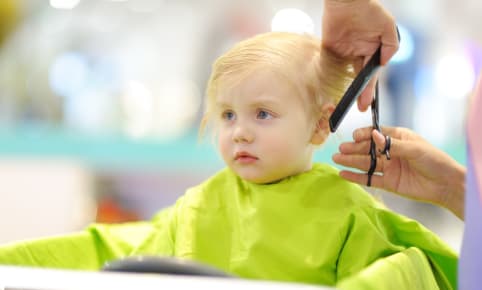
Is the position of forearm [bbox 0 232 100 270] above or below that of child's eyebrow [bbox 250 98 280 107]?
below

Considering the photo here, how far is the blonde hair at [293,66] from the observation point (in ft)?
3.71

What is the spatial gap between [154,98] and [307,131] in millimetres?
1644

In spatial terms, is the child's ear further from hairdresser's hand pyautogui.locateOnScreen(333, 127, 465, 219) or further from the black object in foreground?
the black object in foreground

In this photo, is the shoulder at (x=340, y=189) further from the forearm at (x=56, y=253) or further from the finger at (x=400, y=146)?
the forearm at (x=56, y=253)

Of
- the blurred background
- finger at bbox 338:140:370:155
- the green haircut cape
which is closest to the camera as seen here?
the green haircut cape

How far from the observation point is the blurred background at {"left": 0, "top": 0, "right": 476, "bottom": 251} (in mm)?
2570

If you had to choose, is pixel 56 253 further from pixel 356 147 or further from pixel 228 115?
pixel 356 147

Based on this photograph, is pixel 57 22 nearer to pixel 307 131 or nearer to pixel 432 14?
pixel 432 14

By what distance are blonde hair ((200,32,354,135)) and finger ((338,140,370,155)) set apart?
0.07m

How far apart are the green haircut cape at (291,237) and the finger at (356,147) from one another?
0.04m

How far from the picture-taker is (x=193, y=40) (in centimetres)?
282

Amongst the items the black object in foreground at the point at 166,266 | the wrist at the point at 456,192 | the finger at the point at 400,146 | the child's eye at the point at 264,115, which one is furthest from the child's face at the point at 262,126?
the black object in foreground at the point at 166,266

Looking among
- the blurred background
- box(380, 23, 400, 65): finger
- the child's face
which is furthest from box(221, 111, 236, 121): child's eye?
the blurred background

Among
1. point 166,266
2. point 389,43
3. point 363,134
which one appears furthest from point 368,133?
point 166,266
